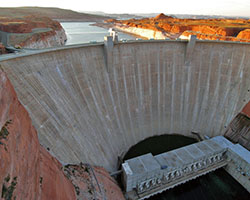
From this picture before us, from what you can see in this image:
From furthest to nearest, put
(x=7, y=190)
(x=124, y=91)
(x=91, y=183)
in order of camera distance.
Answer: (x=124, y=91) → (x=91, y=183) → (x=7, y=190)

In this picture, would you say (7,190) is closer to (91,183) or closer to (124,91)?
(91,183)

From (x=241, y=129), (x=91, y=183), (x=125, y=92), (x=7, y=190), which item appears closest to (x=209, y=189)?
(x=241, y=129)

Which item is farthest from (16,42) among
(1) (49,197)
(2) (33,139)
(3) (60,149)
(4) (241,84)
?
(4) (241,84)

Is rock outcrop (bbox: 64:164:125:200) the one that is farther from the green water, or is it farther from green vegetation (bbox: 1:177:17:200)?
green vegetation (bbox: 1:177:17:200)

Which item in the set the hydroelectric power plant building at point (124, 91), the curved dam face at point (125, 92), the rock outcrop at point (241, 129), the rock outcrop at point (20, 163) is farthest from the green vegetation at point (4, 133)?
the rock outcrop at point (241, 129)

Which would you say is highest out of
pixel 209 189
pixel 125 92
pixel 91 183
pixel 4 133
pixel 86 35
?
pixel 4 133

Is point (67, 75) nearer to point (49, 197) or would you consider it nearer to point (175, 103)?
point (49, 197)
